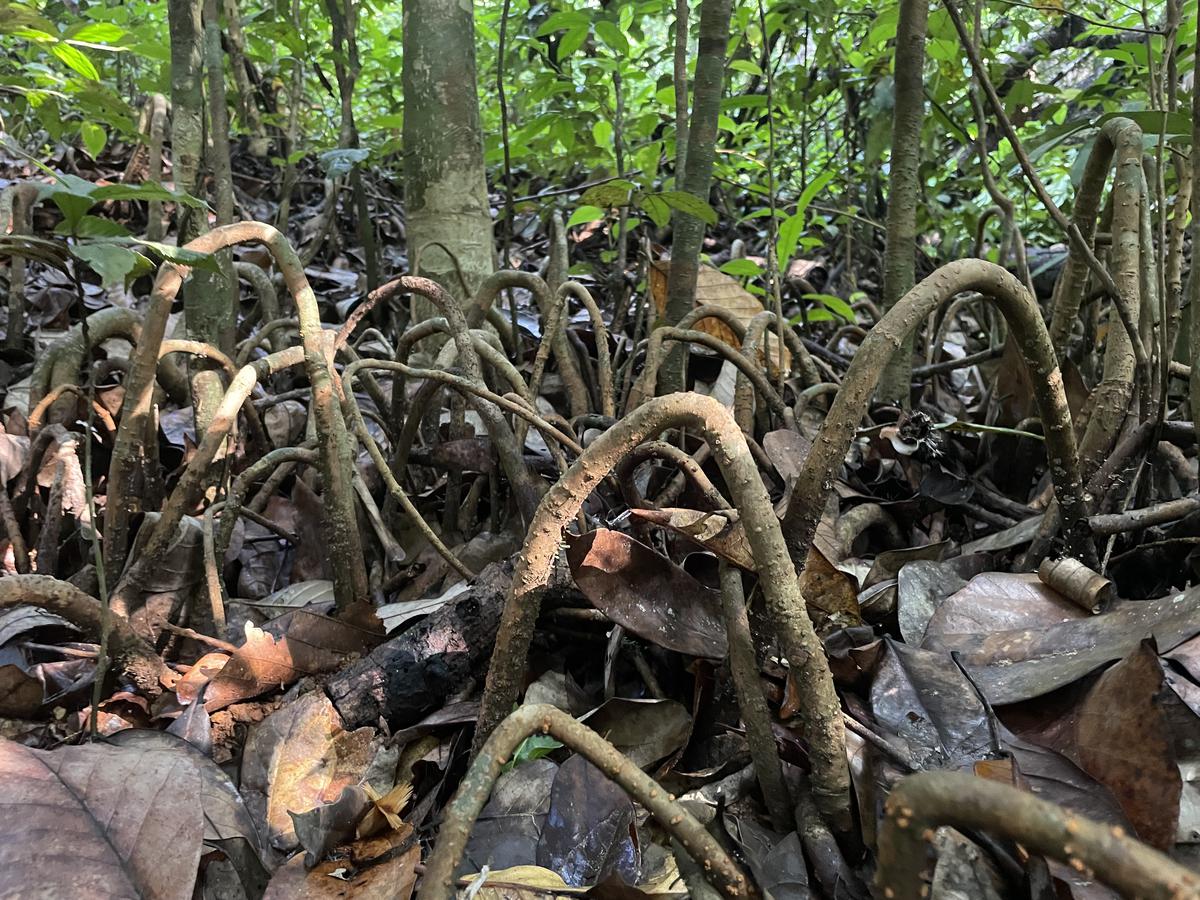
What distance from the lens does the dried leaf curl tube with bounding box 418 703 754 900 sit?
23.1 inches

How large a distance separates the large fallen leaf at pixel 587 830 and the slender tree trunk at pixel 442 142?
1.61m

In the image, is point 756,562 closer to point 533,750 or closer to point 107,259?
point 533,750

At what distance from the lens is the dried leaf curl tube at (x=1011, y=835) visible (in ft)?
1.36

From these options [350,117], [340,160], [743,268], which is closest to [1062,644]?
[743,268]

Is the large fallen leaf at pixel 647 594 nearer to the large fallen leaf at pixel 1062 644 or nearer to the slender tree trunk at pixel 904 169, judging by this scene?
the large fallen leaf at pixel 1062 644

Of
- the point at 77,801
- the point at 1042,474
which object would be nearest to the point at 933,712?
the point at 77,801

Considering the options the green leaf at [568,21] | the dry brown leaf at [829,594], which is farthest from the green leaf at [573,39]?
the dry brown leaf at [829,594]

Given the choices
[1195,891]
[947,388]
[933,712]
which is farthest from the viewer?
[947,388]

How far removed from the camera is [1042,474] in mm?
1649

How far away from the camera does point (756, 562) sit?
2.52ft

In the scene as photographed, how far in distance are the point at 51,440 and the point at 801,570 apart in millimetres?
1408

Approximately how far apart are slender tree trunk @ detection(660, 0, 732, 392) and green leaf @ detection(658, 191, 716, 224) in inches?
4.5

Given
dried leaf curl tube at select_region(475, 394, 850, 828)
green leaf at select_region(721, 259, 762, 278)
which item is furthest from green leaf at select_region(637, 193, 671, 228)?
dried leaf curl tube at select_region(475, 394, 850, 828)

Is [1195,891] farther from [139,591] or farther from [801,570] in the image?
[139,591]
